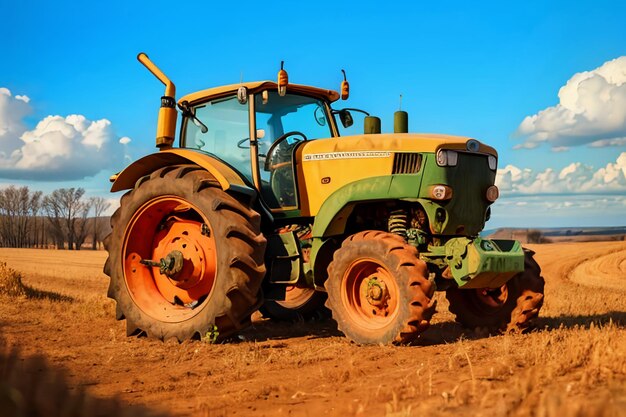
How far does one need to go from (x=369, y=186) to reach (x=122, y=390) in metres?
3.23

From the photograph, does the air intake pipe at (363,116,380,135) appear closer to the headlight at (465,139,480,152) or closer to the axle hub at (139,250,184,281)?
the headlight at (465,139,480,152)

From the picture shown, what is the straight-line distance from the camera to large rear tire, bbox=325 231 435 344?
573cm

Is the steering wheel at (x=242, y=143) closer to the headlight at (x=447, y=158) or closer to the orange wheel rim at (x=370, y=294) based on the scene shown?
the orange wheel rim at (x=370, y=294)

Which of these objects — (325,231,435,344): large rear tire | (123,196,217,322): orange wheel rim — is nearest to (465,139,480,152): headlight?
(325,231,435,344): large rear tire

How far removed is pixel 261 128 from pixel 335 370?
11.8ft

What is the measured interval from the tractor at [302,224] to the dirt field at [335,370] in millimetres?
426

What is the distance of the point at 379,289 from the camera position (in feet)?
19.9

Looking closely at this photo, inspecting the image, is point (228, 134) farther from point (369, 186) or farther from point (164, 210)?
point (369, 186)

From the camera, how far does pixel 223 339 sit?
6.43 m

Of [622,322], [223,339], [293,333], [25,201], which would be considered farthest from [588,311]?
[25,201]

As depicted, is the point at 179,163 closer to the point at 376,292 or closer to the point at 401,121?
the point at 401,121

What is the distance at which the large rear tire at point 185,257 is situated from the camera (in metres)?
6.29

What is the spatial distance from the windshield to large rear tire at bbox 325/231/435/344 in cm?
198

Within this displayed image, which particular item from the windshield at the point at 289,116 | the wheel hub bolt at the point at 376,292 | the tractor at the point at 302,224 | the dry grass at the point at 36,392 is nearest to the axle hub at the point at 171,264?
the tractor at the point at 302,224
